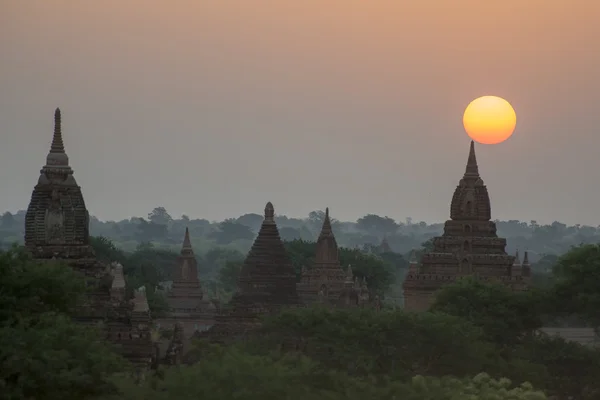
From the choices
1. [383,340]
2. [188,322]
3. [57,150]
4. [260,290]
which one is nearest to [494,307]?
[260,290]

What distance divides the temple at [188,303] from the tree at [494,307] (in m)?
19.5

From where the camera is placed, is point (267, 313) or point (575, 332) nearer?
point (267, 313)

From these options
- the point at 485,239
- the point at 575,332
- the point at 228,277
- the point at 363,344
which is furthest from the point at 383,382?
the point at 228,277

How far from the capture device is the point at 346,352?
5703 centimetres

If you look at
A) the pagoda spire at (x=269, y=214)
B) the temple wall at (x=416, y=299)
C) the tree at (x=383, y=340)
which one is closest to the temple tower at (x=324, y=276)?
the temple wall at (x=416, y=299)

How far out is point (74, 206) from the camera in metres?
53.5

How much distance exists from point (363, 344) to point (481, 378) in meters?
10.5

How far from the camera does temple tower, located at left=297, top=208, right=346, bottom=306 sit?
8244 cm

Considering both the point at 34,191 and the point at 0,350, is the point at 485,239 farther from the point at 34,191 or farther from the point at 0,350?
the point at 0,350

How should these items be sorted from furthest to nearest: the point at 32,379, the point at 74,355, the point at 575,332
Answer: the point at 575,332
the point at 74,355
the point at 32,379

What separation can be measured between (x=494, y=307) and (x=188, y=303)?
Answer: 30683mm

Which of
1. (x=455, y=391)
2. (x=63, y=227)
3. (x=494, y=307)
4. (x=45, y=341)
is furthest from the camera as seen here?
(x=494, y=307)

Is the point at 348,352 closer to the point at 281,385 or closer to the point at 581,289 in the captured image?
the point at 581,289

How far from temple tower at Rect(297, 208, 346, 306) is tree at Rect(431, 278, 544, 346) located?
1319 cm
